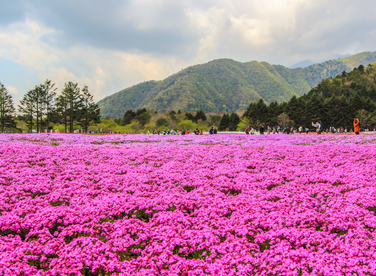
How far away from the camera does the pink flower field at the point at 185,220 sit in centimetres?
466

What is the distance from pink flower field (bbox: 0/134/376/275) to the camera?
4.66m

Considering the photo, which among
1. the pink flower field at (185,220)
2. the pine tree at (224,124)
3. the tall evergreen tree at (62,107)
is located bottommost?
the pink flower field at (185,220)

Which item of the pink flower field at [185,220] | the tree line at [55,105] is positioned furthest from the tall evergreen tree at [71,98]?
the pink flower field at [185,220]

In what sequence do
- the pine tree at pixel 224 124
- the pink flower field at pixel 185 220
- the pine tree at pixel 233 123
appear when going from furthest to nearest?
the pine tree at pixel 224 124 → the pine tree at pixel 233 123 → the pink flower field at pixel 185 220

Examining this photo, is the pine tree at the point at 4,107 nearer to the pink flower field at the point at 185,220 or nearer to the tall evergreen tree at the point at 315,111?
the pink flower field at the point at 185,220

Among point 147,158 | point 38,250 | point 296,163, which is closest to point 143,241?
point 38,250

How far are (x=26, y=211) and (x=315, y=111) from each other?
100903 mm

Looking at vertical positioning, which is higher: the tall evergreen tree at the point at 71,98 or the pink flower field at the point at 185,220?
the tall evergreen tree at the point at 71,98

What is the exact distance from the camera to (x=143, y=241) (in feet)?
18.7

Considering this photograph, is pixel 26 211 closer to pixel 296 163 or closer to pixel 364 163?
pixel 296 163

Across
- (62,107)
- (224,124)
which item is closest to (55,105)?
(62,107)

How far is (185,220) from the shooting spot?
21.3ft

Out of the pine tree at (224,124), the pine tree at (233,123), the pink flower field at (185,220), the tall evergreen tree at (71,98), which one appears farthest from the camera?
the pine tree at (224,124)

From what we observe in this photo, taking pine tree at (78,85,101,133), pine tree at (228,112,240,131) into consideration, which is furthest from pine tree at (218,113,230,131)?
pine tree at (78,85,101,133)
